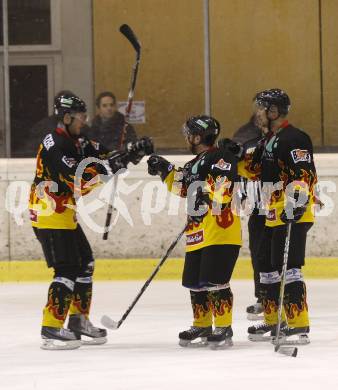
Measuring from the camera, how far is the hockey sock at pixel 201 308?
6.57m

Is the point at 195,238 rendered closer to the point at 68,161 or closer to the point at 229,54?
the point at 68,161

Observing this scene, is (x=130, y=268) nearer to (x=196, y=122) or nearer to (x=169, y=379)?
(x=196, y=122)

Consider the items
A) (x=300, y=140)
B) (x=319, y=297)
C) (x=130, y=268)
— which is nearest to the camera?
(x=300, y=140)

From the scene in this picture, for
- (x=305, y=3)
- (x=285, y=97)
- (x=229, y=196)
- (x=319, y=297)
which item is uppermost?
(x=305, y=3)

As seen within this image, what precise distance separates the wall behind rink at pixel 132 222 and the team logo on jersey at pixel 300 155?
10.1 ft

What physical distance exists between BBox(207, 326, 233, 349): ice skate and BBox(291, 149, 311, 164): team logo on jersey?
2.79 ft

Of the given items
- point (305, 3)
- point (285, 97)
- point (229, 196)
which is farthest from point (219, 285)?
point (305, 3)

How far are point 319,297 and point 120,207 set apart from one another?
5.66 feet

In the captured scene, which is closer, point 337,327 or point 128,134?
point 337,327

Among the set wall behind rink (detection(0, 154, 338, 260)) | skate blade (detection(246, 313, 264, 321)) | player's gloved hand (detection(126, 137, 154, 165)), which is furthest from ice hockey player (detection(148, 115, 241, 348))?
wall behind rink (detection(0, 154, 338, 260))

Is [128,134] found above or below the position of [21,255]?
above

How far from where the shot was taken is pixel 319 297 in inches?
331

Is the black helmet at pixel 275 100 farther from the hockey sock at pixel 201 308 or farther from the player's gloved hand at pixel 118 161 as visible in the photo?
the hockey sock at pixel 201 308

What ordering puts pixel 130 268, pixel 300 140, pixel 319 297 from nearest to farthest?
pixel 300 140
pixel 319 297
pixel 130 268
